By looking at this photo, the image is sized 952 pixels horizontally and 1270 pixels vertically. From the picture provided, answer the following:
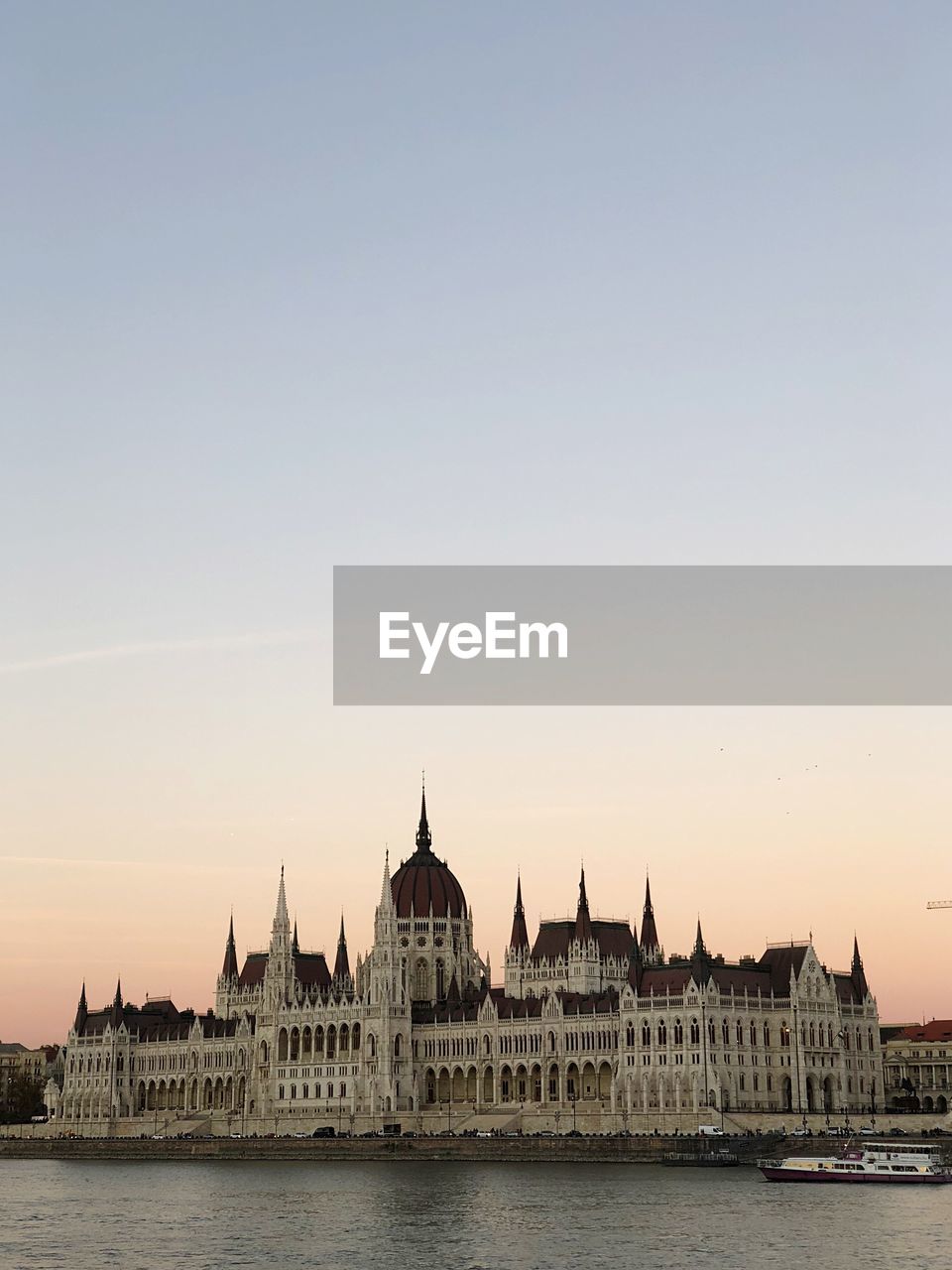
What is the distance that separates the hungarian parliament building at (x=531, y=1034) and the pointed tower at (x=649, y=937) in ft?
0.44

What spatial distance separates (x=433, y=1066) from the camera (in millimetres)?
175750

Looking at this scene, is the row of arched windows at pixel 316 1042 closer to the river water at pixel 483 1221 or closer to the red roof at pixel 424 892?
the red roof at pixel 424 892

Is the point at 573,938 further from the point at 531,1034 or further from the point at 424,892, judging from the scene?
the point at 424,892

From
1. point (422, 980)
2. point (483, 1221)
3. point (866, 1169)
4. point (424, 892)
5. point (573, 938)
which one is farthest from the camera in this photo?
point (424, 892)

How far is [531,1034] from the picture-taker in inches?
6555

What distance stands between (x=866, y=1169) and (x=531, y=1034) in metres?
55.1

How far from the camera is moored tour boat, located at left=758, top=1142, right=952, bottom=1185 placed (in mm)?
114062

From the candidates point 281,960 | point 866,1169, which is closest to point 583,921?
point 281,960

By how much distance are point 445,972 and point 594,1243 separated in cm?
11064

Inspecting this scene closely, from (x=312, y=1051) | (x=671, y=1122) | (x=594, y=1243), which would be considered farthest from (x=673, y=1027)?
(x=594, y=1243)

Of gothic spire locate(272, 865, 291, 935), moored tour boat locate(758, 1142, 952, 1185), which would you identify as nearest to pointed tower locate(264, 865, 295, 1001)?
gothic spire locate(272, 865, 291, 935)

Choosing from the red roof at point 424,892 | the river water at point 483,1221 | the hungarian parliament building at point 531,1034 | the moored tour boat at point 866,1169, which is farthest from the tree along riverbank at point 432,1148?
the red roof at point 424,892

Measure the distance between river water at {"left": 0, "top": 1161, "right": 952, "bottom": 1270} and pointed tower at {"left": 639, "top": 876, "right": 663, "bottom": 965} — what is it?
1833 inches

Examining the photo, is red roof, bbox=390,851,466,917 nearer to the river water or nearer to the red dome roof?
the red dome roof
